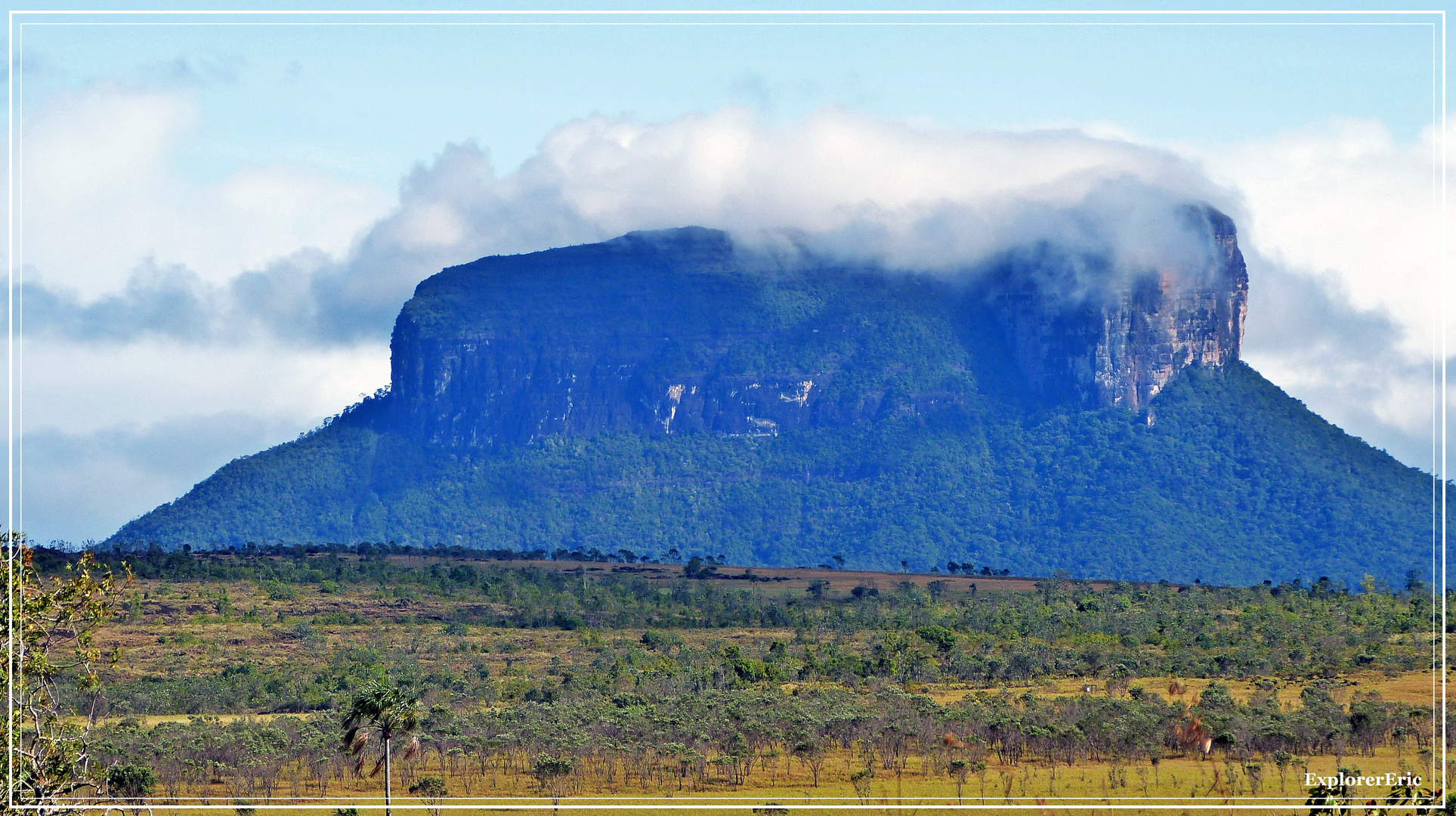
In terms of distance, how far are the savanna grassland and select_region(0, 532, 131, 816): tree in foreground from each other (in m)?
8.21

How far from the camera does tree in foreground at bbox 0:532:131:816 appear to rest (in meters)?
25.1

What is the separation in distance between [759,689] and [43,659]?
52328 millimetres

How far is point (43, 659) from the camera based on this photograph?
25062 mm

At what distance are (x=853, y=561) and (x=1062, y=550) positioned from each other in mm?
26102

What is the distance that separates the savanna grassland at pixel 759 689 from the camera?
5431cm

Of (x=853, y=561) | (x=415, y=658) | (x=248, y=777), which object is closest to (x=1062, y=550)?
(x=853, y=561)

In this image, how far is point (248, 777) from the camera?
180ft

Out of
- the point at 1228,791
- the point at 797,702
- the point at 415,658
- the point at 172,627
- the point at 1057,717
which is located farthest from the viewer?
the point at 172,627

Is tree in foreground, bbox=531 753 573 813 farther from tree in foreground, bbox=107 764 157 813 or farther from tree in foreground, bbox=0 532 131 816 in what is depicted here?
tree in foreground, bbox=0 532 131 816

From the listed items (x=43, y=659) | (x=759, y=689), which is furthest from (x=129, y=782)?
(x=759, y=689)

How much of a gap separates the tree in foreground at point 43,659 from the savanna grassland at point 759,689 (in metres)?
8.21

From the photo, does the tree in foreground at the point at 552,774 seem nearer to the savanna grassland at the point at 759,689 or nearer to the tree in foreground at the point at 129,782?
the savanna grassland at the point at 759,689

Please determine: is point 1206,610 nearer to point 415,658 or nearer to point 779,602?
point 779,602

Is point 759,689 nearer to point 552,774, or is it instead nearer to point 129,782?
point 552,774
